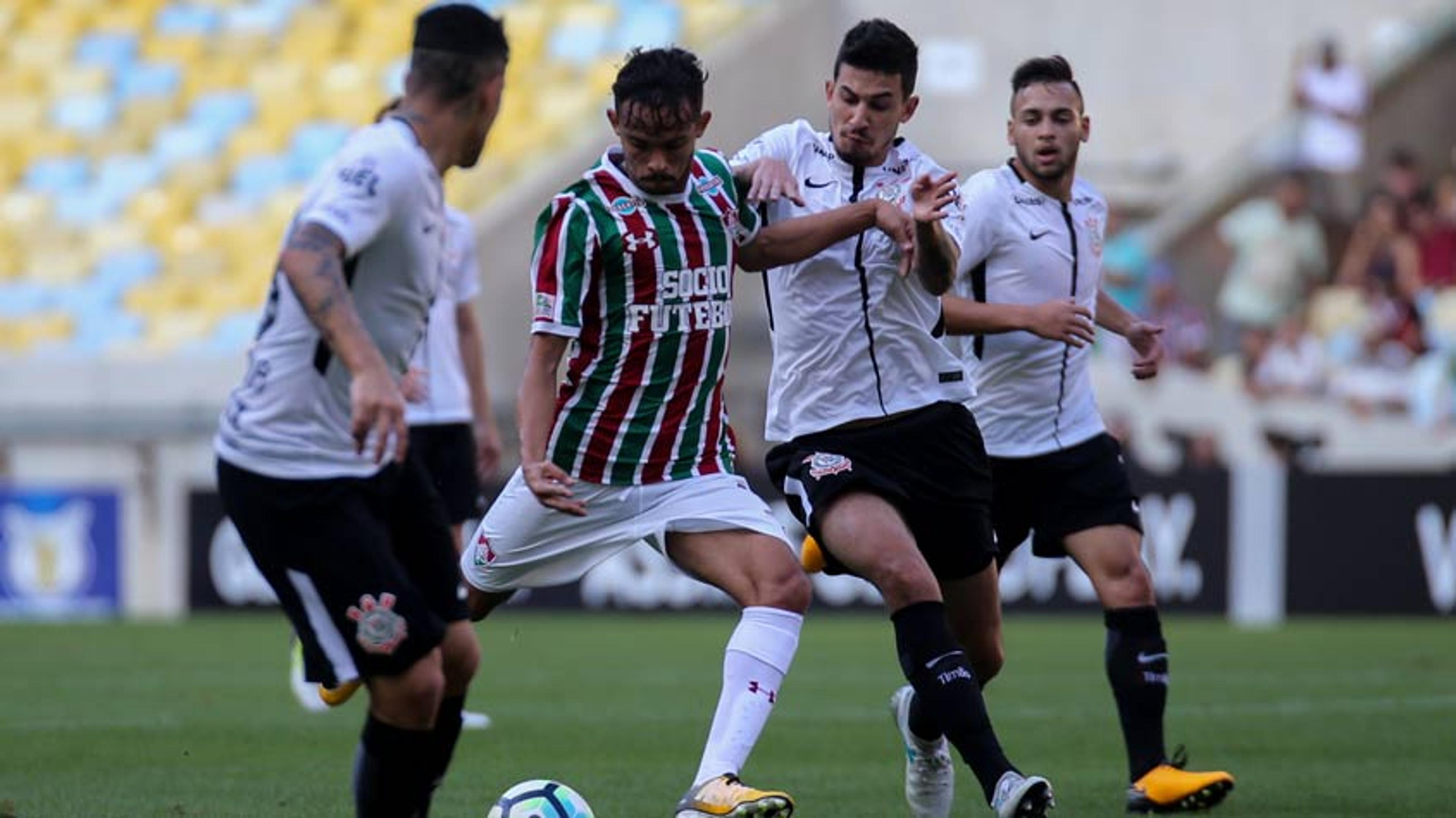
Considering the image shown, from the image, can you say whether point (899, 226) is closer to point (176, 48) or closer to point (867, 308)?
point (867, 308)

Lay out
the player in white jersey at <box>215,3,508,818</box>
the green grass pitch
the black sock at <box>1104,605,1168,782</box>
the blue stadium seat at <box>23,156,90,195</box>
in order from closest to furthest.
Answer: the player in white jersey at <box>215,3,508,818</box> < the black sock at <box>1104,605,1168,782</box> < the green grass pitch < the blue stadium seat at <box>23,156,90,195</box>

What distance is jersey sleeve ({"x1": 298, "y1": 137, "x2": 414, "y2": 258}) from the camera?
5504mm

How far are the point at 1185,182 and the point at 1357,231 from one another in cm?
338

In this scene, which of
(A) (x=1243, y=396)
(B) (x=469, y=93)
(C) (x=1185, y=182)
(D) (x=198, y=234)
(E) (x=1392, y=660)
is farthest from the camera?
(C) (x=1185, y=182)

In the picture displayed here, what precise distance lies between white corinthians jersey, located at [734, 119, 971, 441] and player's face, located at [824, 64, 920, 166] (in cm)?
6

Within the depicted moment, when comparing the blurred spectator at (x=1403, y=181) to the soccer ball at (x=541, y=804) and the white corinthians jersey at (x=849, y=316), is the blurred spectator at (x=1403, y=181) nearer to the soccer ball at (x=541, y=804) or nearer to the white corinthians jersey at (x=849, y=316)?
the white corinthians jersey at (x=849, y=316)

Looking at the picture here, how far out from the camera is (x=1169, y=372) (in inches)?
826

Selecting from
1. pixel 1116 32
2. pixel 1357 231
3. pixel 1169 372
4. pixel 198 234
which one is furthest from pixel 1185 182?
pixel 198 234

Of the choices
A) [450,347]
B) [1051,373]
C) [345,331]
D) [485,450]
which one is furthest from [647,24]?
[345,331]

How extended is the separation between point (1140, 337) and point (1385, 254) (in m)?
13.5

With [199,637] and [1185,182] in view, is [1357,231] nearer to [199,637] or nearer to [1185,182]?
[1185,182]

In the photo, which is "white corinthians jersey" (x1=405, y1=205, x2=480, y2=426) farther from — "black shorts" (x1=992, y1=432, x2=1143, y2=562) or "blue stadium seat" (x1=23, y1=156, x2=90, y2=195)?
"blue stadium seat" (x1=23, y1=156, x2=90, y2=195)

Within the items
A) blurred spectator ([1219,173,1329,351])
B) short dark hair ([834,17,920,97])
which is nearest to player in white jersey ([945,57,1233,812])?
short dark hair ([834,17,920,97])

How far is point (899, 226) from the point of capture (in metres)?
A: 6.90
